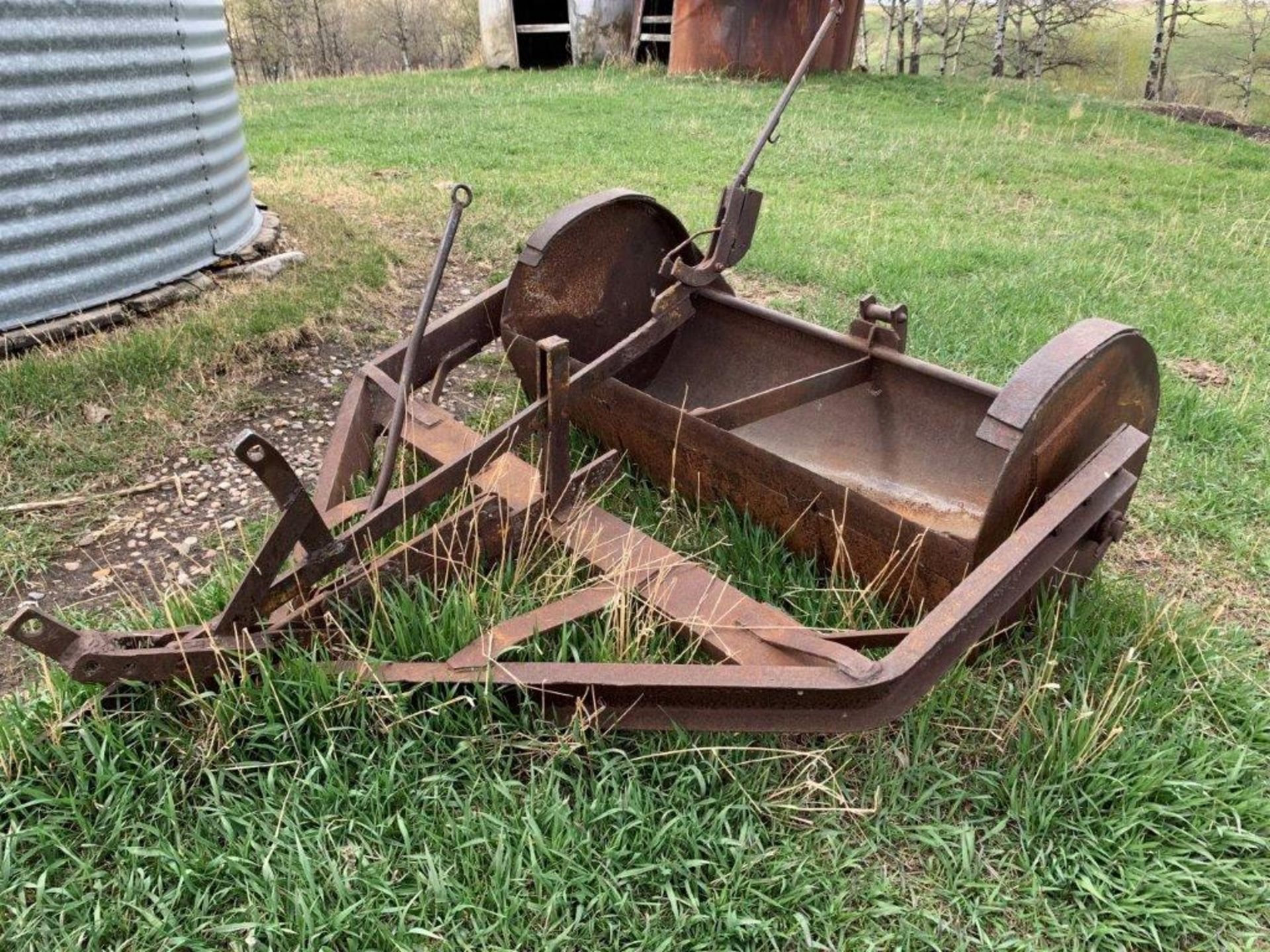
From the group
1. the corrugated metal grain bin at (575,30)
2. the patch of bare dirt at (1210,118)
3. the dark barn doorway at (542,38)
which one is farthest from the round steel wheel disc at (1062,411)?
the dark barn doorway at (542,38)

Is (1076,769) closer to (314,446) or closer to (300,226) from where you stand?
(314,446)

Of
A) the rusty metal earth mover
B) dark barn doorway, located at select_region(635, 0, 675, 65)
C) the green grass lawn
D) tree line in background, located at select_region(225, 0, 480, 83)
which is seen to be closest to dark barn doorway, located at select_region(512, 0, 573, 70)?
dark barn doorway, located at select_region(635, 0, 675, 65)

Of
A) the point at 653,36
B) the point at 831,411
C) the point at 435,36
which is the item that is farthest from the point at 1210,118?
the point at 435,36

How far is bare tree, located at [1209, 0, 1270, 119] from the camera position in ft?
89.4

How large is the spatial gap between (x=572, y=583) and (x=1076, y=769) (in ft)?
4.95

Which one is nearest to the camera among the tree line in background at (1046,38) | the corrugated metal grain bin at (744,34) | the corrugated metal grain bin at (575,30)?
the corrugated metal grain bin at (744,34)

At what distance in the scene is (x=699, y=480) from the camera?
A: 319 centimetres

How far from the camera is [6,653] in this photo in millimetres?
2762

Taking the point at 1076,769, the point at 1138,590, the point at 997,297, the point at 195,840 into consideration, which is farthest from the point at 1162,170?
the point at 195,840

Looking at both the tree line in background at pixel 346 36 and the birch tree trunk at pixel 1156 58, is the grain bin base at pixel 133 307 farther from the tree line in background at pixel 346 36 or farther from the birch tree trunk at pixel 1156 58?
the tree line in background at pixel 346 36

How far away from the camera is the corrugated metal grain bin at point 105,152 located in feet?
13.1

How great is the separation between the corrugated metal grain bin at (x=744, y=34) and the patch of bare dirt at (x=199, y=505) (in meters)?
11.2

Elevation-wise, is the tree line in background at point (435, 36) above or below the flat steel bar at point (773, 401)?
above

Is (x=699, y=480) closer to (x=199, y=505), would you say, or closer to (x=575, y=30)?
(x=199, y=505)
